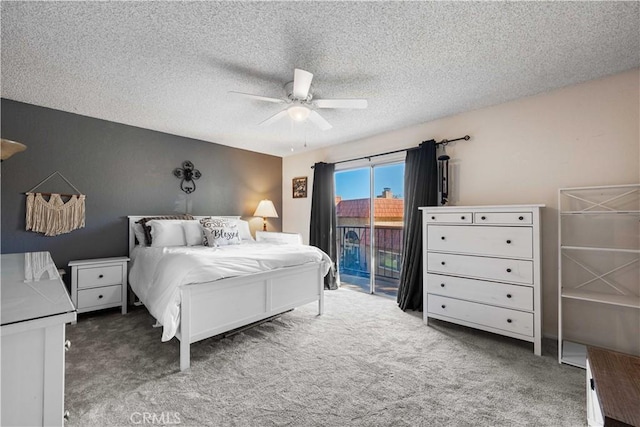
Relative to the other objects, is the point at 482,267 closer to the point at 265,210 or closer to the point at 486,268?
the point at 486,268

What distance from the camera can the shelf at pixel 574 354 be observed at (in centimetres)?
208

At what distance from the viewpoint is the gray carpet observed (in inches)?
62.0

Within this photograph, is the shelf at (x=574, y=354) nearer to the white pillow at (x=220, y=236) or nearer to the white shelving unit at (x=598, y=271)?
the white shelving unit at (x=598, y=271)

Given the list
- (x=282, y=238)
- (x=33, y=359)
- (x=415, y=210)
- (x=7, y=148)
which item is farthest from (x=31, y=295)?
(x=415, y=210)

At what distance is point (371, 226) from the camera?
4.19 metres

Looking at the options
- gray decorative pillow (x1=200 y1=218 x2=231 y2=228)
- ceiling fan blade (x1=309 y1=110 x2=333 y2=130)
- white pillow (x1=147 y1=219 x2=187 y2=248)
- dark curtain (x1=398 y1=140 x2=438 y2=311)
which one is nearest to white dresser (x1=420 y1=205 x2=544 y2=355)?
dark curtain (x1=398 y1=140 x2=438 y2=311)

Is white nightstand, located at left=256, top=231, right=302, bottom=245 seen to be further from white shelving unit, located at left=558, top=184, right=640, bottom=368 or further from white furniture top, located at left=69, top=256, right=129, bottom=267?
white shelving unit, located at left=558, top=184, right=640, bottom=368

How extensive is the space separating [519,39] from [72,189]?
15.0 ft

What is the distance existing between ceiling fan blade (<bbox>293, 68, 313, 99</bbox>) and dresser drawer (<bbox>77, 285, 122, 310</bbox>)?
302cm

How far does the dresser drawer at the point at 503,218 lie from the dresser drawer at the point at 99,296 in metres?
3.99

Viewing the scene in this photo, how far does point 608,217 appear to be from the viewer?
231 centimetres

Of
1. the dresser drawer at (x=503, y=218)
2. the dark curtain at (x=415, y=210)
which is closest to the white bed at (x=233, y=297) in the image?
the dark curtain at (x=415, y=210)

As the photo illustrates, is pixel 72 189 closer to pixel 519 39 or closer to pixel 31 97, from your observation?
pixel 31 97

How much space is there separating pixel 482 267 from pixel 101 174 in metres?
4.47
